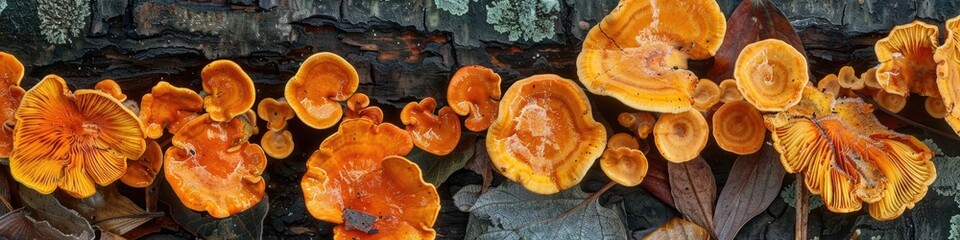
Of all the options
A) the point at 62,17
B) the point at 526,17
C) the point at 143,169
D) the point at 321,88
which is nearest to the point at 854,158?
the point at 526,17

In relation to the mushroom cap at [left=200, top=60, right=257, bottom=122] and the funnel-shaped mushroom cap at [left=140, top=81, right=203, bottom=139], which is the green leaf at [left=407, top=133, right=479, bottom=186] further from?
the funnel-shaped mushroom cap at [left=140, top=81, right=203, bottom=139]

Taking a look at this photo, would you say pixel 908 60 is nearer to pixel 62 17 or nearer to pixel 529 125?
pixel 529 125

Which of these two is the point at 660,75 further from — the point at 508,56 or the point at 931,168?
the point at 931,168

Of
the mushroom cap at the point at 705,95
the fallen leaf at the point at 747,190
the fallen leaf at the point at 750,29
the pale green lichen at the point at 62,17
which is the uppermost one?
the pale green lichen at the point at 62,17

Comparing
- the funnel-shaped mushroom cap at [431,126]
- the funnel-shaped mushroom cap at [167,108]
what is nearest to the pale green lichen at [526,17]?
the funnel-shaped mushroom cap at [431,126]

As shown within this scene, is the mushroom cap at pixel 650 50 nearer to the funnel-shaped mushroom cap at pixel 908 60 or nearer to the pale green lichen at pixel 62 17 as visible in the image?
the funnel-shaped mushroom cap at pixel 908 60

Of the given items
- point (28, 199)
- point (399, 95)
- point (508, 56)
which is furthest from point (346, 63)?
point (28, 199)
